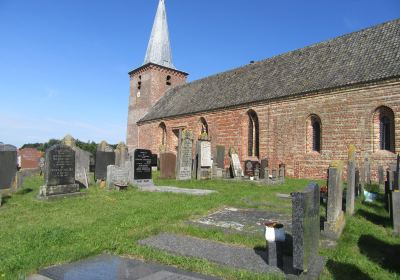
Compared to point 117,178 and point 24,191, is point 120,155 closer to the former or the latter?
point 117,178

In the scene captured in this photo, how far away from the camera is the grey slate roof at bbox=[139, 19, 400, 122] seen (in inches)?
646

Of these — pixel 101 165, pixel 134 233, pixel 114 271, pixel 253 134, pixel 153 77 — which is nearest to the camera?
pixel 114 271

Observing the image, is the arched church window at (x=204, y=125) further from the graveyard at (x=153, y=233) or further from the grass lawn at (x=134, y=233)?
the grass lawn at (x=134, y=233)

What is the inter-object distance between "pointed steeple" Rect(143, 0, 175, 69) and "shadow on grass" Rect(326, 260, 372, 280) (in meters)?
32.2

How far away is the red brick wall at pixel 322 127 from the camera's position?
1546 centimetres

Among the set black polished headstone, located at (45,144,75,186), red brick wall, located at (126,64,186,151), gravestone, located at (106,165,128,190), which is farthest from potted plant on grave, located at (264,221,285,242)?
red brick wall, located at (126,64,186,151)

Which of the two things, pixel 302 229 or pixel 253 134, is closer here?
pixel 302 229

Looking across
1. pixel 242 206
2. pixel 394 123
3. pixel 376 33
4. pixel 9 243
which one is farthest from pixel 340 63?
pixel 9 243

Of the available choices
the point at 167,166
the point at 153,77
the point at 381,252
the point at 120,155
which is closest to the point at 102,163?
the point at 120,155

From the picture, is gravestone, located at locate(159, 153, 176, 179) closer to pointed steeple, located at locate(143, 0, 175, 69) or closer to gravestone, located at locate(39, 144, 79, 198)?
gravestone, located at locate(39, 144, 79, 198)

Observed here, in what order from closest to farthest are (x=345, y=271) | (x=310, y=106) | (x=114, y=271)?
(x=114, y=271), (x=345, y=271), (x=310, y=106)

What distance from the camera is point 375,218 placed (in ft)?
24.7

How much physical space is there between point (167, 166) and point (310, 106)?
8433 millimetres

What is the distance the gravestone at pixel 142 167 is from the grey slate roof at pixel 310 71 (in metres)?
9.76
